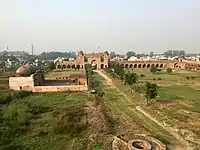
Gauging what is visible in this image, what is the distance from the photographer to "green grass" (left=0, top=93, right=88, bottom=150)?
16.4 metres

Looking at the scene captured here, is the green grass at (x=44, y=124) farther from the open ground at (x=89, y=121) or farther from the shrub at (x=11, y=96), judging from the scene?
the shrub at (x=11, y=96)

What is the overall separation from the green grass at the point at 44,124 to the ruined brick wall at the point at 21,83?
513 centimetres

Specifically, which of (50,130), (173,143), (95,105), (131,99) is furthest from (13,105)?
(173,143)

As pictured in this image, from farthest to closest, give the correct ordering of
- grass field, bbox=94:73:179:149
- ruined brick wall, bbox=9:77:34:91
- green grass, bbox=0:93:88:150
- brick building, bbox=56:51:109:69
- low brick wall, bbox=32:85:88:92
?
brick building, bbox=56:51:109:69
ruined brick wall, bbox=9:77:34:91
low brick wall, bbox=32:85:88:92
grass field, bbox=94:73:179:149
green grass, bbox=0:93:88:150

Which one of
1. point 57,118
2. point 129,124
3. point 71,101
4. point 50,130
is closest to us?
point 50,130

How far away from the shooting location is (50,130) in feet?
61.5

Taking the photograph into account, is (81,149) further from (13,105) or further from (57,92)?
(57,92)

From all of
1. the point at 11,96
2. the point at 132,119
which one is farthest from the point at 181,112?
the point at 11,96

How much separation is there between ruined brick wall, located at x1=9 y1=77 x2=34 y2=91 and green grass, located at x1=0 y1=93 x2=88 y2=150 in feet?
16.8

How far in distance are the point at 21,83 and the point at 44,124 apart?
1541cm

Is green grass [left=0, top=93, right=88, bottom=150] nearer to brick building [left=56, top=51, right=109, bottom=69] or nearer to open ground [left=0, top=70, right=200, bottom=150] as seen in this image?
open ground [left=0, top=70, right=200, bottom=150]

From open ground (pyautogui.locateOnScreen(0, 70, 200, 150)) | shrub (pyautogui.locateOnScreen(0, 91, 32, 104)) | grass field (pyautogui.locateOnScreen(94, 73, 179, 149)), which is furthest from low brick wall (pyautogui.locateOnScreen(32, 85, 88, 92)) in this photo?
grass field (pyautogui.locateOnScreen(94, 73, 179, 149))

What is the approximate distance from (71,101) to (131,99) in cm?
623

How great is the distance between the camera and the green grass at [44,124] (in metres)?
16.4
